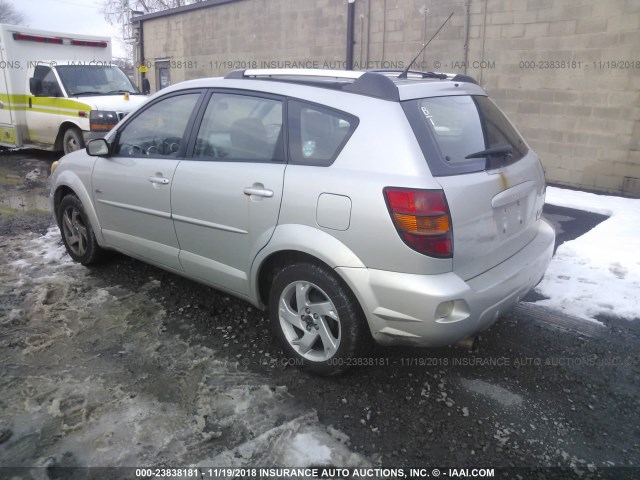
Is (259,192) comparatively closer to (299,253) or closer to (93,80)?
(299,253)

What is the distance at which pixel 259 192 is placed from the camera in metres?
3.11

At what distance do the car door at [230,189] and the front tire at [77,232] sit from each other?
4.48 feet

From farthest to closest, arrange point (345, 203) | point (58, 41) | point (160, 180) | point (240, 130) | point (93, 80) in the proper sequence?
point (58, 41), point (93, 80), point (160, 180), point (240, 130), point (345, 203)

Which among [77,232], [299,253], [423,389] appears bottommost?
[423,389]

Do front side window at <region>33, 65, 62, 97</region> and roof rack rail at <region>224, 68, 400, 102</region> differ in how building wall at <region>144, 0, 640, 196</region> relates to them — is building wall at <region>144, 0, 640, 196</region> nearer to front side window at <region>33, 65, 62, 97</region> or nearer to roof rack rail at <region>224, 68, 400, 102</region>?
front side window at <region>33, 65, 62, 97</region>

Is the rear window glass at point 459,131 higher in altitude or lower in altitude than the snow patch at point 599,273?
higher

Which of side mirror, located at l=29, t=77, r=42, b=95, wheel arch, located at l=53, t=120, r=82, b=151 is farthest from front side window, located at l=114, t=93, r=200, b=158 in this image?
side mirror, located at l=29, t=77, r=42, b=95

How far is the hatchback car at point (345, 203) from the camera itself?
263 centimetres

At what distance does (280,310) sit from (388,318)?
0.78 m

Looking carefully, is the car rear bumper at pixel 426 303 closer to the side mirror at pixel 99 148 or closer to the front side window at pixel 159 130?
the front side window at pixel 159 130

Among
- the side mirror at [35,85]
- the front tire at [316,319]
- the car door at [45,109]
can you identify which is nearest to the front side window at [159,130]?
the front tire at [316,319]

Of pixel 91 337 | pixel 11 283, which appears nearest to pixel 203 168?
pixel 91 337

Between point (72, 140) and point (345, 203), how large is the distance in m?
8.92

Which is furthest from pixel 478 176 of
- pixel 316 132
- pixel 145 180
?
pixel 145 180
